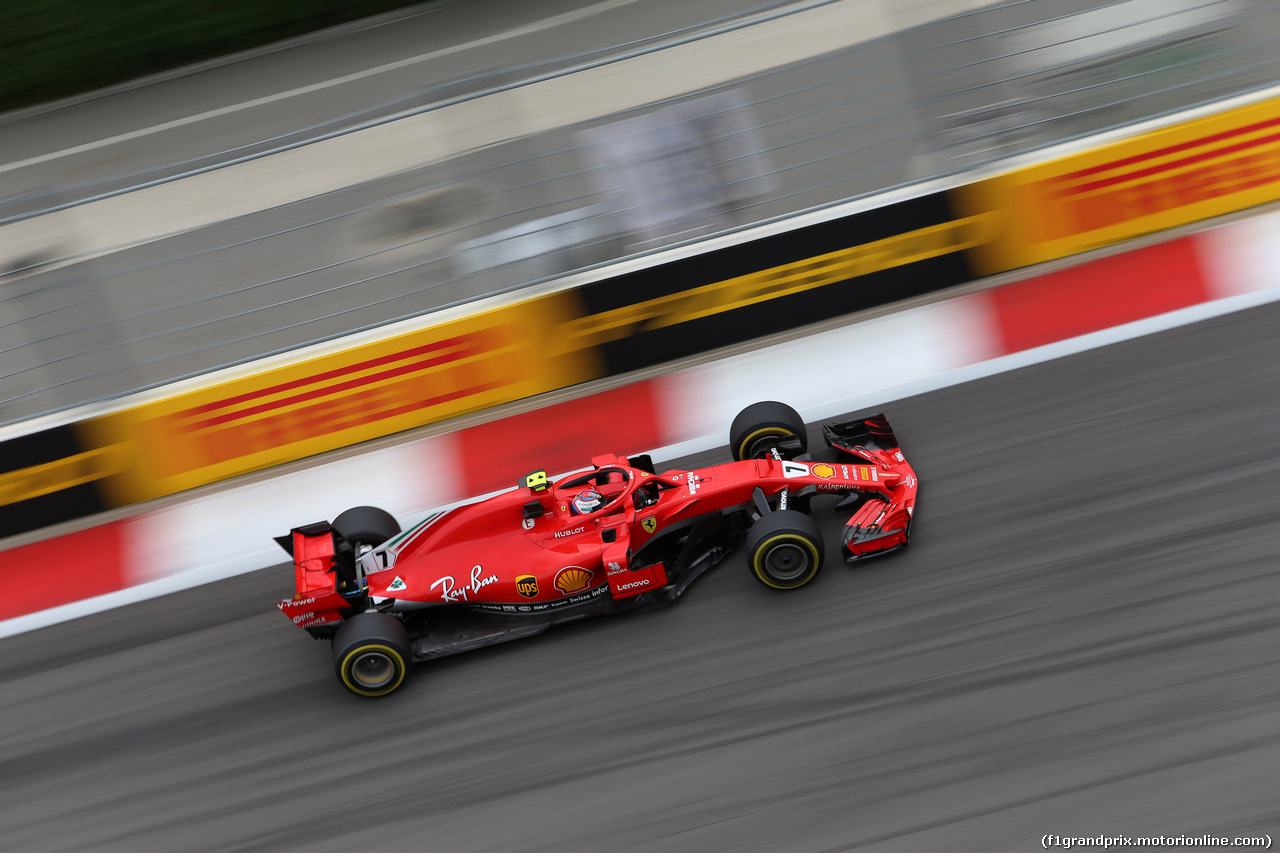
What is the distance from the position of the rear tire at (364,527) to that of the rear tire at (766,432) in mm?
1843

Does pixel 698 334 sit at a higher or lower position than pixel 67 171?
lower

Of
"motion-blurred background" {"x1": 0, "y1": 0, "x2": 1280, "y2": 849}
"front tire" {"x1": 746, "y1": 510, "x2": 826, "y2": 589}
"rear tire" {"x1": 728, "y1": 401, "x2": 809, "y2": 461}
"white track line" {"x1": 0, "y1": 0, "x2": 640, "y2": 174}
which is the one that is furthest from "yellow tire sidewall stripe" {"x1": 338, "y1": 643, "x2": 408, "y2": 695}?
"white track line" {"x1": 0, "y1": 0, "x2": 640, "y2": 174}

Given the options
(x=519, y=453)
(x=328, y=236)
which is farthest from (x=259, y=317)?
(x=328, y=236)

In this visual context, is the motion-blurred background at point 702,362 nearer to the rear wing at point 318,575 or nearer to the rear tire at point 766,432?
the rear wing at point 318,575

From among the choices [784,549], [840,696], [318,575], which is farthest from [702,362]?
[318,575]

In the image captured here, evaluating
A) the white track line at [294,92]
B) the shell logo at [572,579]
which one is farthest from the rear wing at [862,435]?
the white track line at [294,92]

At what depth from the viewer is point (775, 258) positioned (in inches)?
257

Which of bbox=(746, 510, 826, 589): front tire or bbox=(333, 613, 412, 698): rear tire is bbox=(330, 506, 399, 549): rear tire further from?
bbox=(746, 510, 826, 589): front tire

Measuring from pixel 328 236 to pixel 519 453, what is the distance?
4038 millimetres

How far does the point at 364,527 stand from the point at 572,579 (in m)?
1.22

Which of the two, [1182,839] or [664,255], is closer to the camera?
[1182,839]

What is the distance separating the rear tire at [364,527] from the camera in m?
5.52

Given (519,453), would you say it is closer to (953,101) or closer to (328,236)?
(953,101)

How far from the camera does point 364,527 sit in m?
5.54
